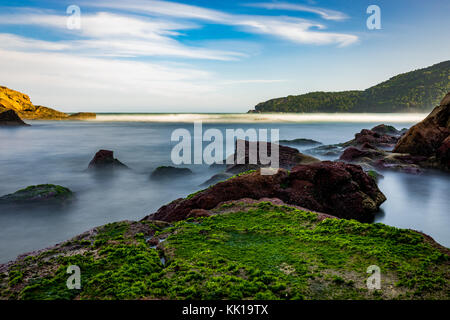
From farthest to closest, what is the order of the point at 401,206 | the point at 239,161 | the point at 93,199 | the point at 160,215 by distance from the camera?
Answer: the point at 239,161 < the point at 93,199 < the point at 401,206 < the point at 160,215

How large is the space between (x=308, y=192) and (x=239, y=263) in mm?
4735

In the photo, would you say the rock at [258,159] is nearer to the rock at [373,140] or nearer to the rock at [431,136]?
the rock at [431,136]

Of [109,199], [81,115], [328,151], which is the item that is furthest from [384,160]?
[81,115]

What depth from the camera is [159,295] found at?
3756 mm

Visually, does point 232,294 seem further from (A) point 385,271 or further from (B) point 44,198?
(B) point 44,198

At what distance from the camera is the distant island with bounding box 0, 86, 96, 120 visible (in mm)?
97188

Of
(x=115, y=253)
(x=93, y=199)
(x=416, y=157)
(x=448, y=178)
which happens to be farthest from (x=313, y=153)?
(x=115, y=253)

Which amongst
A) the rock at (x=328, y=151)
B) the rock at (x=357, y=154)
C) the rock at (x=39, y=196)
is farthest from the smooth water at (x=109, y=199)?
the rock at (x=328, y=151)

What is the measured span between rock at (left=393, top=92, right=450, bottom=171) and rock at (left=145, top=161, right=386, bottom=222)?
10.5m

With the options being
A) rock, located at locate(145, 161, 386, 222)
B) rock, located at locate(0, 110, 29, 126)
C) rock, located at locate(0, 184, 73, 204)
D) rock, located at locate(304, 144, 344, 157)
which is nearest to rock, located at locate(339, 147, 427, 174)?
rock, located at locate(304, 144, 344, 157)

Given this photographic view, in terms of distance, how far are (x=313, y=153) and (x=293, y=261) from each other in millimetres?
21206

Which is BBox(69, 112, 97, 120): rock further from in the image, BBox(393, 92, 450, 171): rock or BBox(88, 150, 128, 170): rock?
BBox(393, 92, 450, 171): rock

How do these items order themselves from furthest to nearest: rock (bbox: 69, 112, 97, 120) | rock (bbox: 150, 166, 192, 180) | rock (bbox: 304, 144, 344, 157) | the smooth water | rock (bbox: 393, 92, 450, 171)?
rock (bbox: 69, 112, 97, 120) < rock (bbox: 304, 144, 344, 157) < rock (bbox: 393, 92, 450, 171) < rock (bbox: 150, 166, 192, 180) < the smooth water

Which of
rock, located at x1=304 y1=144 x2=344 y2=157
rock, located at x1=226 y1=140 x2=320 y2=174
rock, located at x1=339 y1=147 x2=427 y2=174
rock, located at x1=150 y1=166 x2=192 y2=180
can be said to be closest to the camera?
rock, located at x1=226 y1=140 x2=320 y2=174
